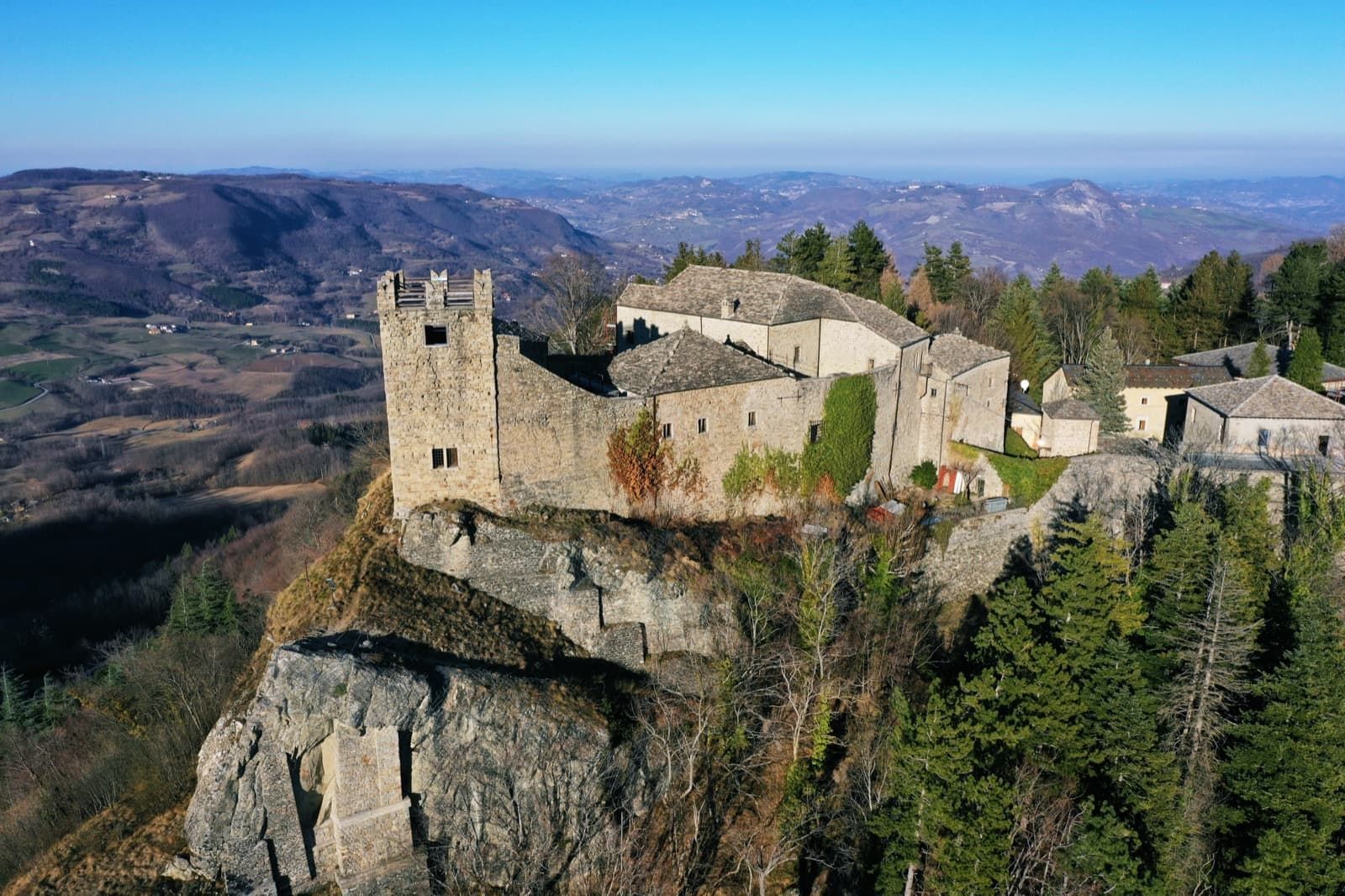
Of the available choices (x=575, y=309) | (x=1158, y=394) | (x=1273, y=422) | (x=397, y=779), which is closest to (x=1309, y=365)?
(x=1158, y=394)

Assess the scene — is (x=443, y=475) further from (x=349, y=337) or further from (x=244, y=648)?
(x=349, y=337)

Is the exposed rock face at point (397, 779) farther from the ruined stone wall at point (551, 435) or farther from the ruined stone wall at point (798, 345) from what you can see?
the ruined stone wall at point (798, 345)

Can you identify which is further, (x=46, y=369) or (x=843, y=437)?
(x=46, y=369)

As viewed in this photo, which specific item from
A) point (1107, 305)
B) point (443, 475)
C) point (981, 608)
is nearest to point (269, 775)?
point (443, 475)

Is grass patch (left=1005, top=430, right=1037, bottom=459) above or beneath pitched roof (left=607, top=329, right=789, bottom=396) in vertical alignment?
beneath

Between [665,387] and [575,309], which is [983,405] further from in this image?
[575,309]

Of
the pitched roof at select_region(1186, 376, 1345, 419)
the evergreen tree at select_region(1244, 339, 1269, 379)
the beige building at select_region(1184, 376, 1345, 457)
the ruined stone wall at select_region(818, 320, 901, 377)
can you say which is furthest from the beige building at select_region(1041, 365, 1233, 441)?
the ruined stone wall at select_region(818, 320, 901, 377)

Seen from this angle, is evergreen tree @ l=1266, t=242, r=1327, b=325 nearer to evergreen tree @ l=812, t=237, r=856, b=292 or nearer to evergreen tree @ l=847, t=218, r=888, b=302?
evergreen tree @ l=847, t=218, r=888, b=302

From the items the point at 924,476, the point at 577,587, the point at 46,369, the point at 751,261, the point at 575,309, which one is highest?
the point at 751,261
